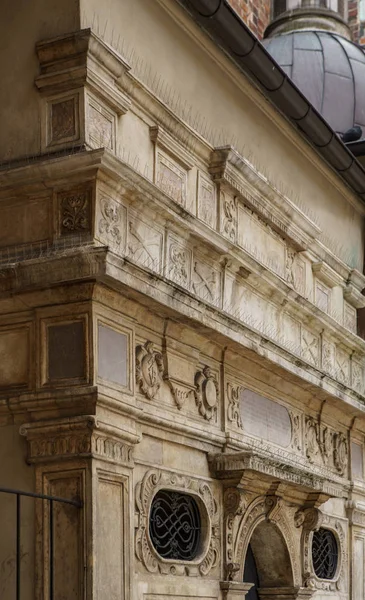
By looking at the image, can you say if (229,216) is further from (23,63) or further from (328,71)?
(328,71)

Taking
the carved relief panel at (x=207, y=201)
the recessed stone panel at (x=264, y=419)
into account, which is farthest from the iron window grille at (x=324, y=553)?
the carved relief panel at (x=207, y=201)

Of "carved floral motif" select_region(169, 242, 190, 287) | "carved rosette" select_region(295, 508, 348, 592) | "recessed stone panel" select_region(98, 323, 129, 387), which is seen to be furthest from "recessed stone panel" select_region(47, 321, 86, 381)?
"carved rosette" select_region(295, 508, 348, 592)

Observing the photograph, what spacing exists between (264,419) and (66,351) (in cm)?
294

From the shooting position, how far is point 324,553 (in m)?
11.6

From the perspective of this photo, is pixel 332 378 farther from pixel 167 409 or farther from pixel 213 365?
Result: pixel 167 409

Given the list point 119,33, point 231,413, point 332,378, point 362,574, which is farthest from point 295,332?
point 119,33

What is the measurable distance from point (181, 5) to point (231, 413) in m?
2.95

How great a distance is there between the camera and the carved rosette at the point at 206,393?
943cm

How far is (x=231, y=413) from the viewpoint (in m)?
9.91

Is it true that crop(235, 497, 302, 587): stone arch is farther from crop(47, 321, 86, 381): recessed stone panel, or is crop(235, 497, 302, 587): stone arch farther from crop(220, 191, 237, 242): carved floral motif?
crop(47, 321, 86, 381): recessed stone panel

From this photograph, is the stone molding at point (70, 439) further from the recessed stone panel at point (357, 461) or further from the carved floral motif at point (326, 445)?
the recessed stone panel at point (357, 461)

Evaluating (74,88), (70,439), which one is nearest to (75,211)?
(74,88)

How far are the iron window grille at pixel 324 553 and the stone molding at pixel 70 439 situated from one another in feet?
12.7

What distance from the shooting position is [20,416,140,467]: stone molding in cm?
774
